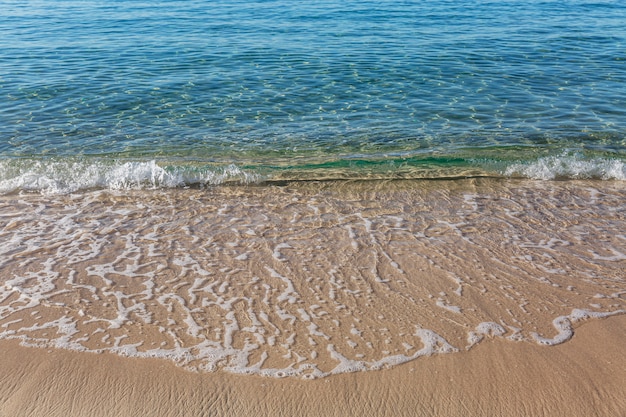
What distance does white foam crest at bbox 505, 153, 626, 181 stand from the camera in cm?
907

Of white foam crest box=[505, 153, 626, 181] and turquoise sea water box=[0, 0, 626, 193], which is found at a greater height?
white foam crest box=[505, 153, 626, 181]

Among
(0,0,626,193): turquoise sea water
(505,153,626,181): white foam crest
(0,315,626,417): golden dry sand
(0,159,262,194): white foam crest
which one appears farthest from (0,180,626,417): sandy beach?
(0,0,626,193): turquoise sea water

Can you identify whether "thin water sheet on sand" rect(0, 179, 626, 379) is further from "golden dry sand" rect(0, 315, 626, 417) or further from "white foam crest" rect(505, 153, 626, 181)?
"white foam crest" rect(505, 153, 626, 181)

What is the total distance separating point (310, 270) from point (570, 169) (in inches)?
204

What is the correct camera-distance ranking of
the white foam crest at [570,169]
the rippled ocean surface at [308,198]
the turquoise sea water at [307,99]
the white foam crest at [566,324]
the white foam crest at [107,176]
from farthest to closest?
1. the turquoise sea water at [307,99]
2. the white foam crest at [570,169]
3. the white foam crest at [107,176]
4. the rippled ocean surface at [308,198]
5. the white foam crest at [566,324]

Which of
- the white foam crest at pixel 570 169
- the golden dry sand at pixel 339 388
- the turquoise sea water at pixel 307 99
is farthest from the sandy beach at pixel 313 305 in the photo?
the turquoise sea water at pixel 307 99

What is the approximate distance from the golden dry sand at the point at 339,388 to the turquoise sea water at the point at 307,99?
171 inches

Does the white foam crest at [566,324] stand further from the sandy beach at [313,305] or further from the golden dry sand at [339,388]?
the golden dry sand at [339,388]

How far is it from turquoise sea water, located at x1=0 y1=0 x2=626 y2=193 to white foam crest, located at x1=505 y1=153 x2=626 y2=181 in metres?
0.02

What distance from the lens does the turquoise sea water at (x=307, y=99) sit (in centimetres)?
941

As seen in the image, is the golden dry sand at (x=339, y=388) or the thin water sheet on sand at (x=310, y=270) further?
the thin water sheet on sand at (x=310, y=270)

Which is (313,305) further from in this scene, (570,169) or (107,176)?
(570,169)

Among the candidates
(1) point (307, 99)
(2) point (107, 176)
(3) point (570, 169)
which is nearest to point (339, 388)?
(2) point (107, 176)

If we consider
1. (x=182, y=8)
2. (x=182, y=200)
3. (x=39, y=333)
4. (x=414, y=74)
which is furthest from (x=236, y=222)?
(x=182, y=8)
